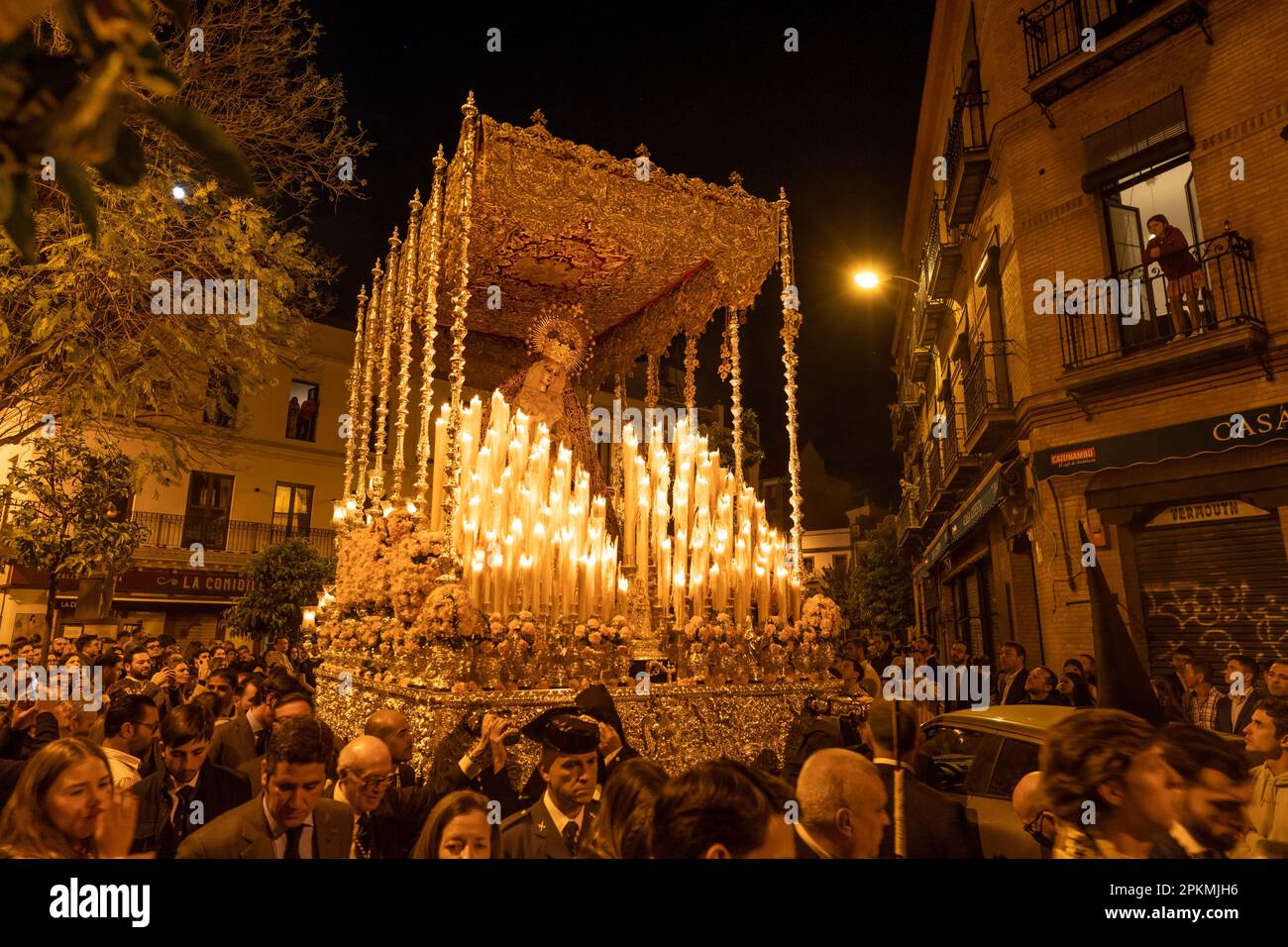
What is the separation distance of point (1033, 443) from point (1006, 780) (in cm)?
693

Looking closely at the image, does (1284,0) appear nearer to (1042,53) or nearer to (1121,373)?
(1042,53)

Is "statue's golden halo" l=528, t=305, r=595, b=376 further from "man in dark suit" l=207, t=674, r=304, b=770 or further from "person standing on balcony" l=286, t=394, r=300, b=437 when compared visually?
"person standing on balcony" l=286, t=394, r=300, b=437

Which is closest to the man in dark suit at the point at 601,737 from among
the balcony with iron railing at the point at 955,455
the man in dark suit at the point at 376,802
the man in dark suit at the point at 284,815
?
the man in dark suit at the point at 376,802

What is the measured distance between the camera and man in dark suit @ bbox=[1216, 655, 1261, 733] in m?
5.73

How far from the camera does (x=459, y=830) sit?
2.35 metres

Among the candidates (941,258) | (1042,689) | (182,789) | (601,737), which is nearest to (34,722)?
(182,789)

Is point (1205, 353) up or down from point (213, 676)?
up

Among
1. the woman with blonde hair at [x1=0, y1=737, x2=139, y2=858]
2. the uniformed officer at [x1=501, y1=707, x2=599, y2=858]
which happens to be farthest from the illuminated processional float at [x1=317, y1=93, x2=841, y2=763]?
the woman with blonde hair at [x1=0, y1=737, x2=139, y2=858]

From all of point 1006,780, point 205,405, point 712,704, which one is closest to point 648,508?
point 712,704

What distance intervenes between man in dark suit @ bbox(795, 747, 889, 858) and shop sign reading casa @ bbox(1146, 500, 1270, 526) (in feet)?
27.7

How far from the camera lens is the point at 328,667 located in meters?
9.43

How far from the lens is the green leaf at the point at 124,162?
3.66 feet

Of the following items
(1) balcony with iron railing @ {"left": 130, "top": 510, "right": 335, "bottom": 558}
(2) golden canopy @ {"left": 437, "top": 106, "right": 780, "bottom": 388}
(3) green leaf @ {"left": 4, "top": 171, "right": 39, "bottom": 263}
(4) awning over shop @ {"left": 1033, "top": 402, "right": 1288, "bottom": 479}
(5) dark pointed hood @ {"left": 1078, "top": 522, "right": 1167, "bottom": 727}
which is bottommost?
(5) dark pointed hood @ {"left": 1078, "top": 522, "right": 1167, "bottom": 727}

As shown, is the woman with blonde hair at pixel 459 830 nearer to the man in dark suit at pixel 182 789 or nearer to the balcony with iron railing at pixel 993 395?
the man in dark suit at pixel 182 789
